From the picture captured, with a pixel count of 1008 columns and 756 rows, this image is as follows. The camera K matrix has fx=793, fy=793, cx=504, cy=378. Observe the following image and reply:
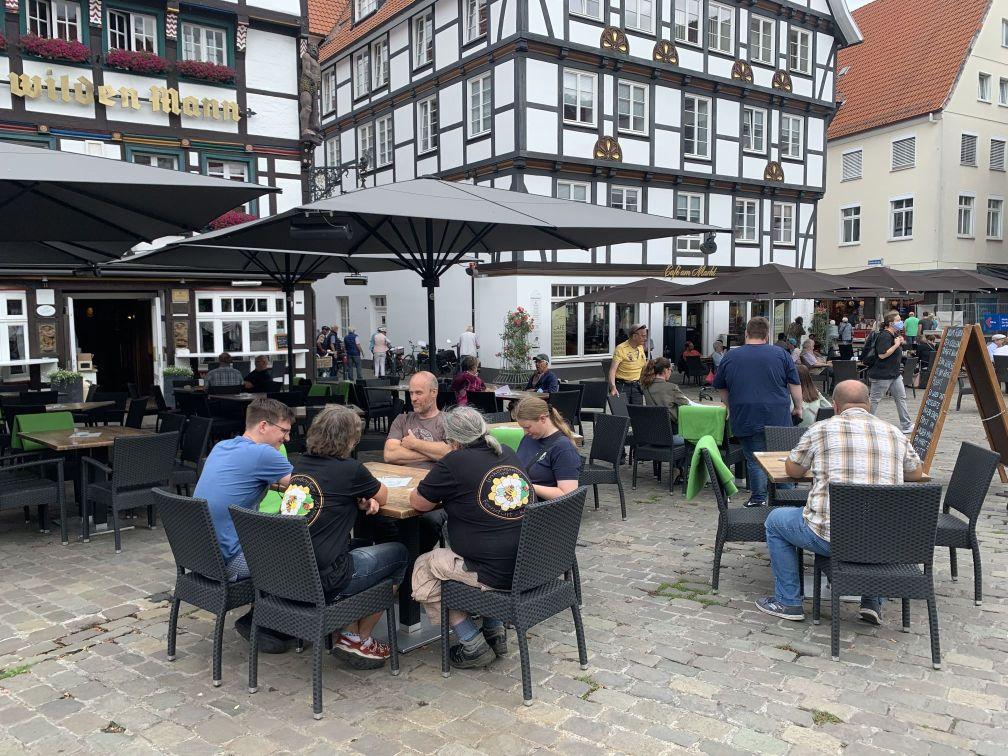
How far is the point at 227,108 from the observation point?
1608 cm

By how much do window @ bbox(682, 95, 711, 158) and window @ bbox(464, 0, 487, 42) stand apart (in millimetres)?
6067

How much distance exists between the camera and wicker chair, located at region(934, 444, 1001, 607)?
15.6 ft

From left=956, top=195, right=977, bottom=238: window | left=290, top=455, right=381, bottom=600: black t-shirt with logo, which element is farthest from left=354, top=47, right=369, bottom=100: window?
left=290, top=455, right=381, bottom=600: black t-shirt with logo

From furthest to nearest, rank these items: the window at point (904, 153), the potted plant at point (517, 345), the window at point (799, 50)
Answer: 1. the window at point (904, 153)
2. the window at point (799, 50)
3. the potted plant at point (517, 345)

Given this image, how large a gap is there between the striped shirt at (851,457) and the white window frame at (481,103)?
1688cm

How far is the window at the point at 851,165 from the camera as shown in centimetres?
3031

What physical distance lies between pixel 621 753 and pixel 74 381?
1370 centimetres

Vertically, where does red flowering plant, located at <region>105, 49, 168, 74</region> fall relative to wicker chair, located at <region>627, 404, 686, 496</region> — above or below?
above

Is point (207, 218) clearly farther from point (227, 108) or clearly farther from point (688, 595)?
point (227, 108)

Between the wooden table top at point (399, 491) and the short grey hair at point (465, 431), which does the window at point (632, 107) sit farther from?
the short grey hair at point (465, 431)

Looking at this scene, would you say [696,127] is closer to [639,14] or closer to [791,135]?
[639,14]

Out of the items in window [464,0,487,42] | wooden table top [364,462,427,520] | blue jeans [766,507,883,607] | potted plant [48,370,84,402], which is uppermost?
window [464,0,487,42]

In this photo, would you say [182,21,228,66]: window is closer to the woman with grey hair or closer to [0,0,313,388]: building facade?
[0,0,313,388]: building facade

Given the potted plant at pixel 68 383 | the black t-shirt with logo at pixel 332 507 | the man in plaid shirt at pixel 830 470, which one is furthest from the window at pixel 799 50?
the black t-shirt with logo at pixel 332 507
